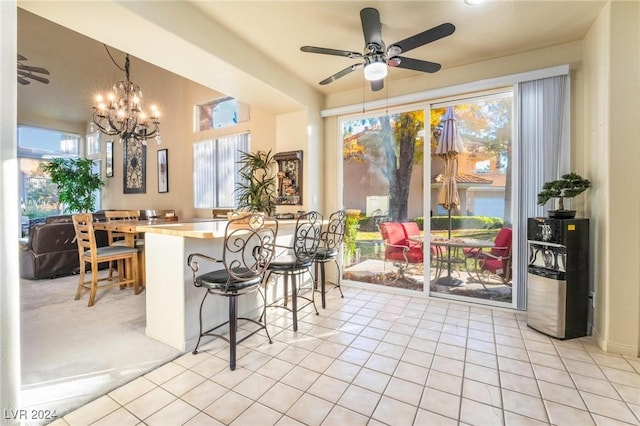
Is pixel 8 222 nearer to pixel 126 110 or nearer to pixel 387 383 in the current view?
pixel 387 383

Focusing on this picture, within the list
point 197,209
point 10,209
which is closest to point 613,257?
point 10,209

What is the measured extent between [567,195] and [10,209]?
13.0 ft

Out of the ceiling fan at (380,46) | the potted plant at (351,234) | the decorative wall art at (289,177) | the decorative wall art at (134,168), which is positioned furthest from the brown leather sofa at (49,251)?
the ceiling fan at (380,46)

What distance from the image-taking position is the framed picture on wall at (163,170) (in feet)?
19.6

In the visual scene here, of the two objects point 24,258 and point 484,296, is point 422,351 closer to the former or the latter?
point 484,296

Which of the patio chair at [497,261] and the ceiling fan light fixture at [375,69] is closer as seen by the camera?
the ceiling fan light fixture at [375,69]

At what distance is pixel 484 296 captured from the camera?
3375mm

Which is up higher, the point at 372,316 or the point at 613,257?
the point at 613,257

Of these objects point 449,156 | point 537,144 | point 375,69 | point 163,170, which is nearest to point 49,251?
point 163,170

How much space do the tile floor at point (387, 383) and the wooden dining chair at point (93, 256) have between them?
75.9 inches

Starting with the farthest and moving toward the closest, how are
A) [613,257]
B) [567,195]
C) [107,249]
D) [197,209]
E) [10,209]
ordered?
[197,209] → [107,249] → [567,195] → [613,257] → [10,209]

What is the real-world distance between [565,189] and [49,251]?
6.51m

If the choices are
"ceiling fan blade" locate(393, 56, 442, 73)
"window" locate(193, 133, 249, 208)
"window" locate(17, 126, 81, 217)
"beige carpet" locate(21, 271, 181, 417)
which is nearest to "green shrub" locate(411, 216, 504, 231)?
"ceiling fan blade" locate(393, 56, 442, 73)

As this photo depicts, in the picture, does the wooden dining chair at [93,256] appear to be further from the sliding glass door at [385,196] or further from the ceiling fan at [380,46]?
the ceiling fan at [380,46]
